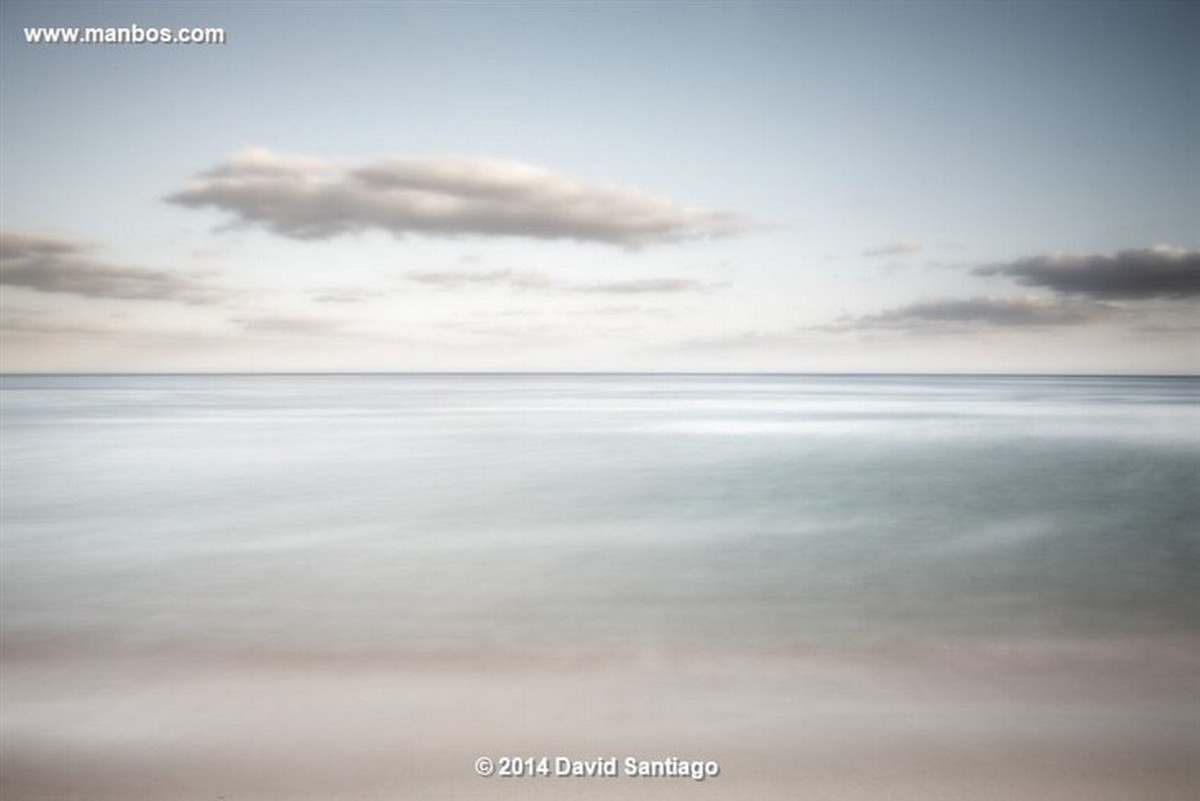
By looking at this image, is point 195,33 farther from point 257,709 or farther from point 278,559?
point 257,709

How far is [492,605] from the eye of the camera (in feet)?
16.1

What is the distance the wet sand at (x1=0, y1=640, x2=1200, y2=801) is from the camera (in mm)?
2926

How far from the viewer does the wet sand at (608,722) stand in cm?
293

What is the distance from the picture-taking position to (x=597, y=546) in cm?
641

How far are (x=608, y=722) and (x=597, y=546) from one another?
302 cm

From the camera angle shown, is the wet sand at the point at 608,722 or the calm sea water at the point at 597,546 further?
the calm sea water at the point at 597,546

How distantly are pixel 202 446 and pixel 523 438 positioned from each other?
6.51m

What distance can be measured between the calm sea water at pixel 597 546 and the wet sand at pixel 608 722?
0.36 m

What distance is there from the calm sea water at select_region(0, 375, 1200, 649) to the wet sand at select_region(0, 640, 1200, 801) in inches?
14.4

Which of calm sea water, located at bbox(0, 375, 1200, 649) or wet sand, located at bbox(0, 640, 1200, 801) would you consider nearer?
wet sand, located at bbox(0, 640, 1200, 801)

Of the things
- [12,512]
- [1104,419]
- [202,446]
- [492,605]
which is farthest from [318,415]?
[1104,419]

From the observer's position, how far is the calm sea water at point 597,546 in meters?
4.63

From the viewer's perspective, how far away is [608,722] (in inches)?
134

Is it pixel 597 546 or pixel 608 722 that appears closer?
pixel 608 722
